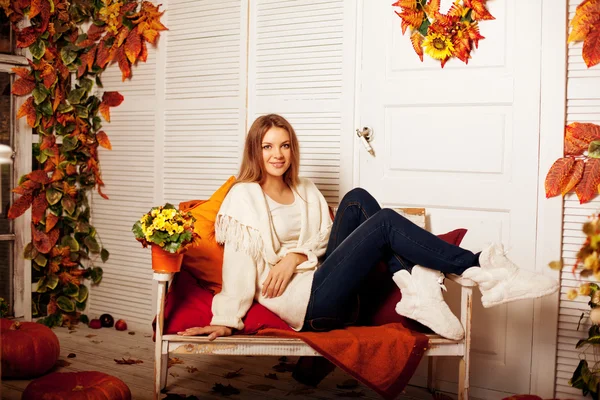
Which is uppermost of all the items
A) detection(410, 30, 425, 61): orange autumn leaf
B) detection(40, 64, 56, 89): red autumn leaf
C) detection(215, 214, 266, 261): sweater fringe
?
detection(410, 30, 425, 61): orange autumn leaf

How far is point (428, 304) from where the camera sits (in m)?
2.33

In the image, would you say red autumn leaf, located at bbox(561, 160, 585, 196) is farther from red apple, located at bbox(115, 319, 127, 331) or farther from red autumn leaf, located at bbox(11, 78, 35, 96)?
red autumn leaf, located at bbox(11, 78, 35, 96)

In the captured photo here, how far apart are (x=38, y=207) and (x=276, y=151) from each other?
1.81 meters

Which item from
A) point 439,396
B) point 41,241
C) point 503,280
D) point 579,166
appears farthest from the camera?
point 41,241

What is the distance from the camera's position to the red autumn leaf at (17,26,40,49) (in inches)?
146

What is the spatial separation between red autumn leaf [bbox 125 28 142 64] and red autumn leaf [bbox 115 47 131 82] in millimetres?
49

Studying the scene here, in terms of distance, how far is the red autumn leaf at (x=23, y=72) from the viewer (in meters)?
3.72

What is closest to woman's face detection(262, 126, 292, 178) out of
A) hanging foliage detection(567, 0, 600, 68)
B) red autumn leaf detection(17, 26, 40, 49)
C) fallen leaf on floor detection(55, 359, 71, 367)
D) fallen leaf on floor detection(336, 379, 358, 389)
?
fallen leaf on floor detection(336, 379, 358, 389)

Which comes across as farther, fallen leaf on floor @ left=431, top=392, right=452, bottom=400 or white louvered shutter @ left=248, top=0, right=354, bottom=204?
white louvered shutter @ left=248, top=0, right=354, bottom=204

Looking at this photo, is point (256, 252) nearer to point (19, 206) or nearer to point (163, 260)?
point (163, 260)

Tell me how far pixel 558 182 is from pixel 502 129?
33 cm

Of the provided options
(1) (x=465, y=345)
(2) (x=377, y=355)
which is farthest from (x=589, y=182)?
(2) (x=377, y=355)

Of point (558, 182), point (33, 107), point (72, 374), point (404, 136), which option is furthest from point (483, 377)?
point (33, 107)

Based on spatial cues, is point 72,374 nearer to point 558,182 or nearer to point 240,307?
point 240,307
